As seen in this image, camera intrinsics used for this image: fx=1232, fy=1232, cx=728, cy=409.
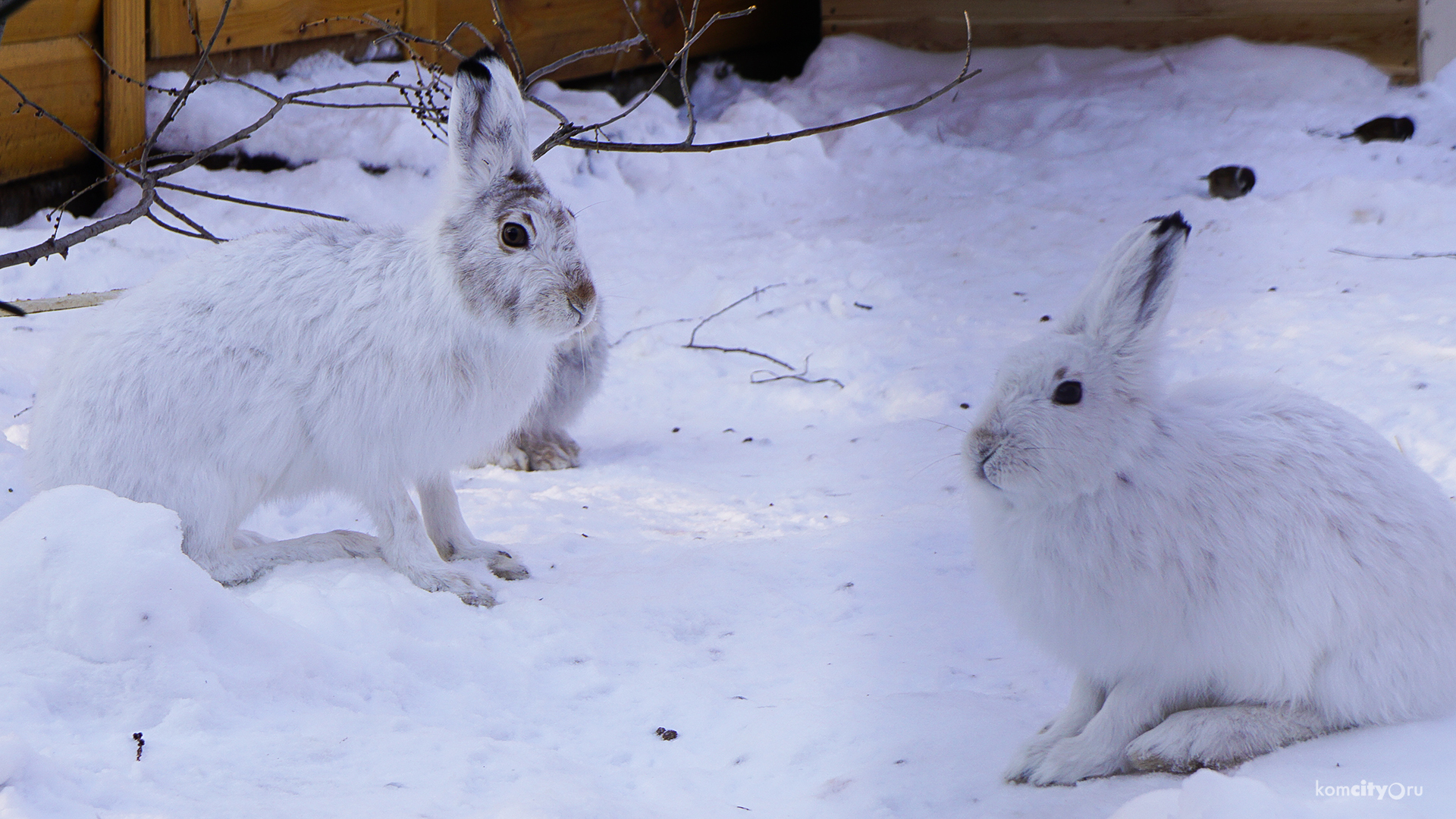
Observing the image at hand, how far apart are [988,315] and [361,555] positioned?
120 inches

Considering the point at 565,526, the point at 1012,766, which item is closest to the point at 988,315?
the point at 565,526

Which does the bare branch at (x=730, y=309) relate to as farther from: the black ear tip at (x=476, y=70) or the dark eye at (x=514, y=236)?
the black ear tip at (x=476, y=70)

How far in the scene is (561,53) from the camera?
8.32 meters

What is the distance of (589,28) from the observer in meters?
8.45

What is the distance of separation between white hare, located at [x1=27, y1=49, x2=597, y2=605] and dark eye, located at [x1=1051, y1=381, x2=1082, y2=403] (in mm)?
1230

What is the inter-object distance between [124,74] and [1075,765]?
527 cm

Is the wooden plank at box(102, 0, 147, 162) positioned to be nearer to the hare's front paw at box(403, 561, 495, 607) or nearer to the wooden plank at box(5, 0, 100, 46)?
the wooden plank at box(5, 0, 100, 46)

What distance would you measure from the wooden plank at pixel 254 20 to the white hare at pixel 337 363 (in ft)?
10.1

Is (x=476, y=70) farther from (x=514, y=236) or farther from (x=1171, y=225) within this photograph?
(x=1171, y=225)

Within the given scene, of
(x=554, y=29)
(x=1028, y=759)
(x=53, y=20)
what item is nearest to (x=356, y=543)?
(x=1028, y=759)

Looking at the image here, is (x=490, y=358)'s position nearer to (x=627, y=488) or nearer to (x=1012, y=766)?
(x=627, y=488)

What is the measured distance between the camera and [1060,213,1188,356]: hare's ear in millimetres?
1954

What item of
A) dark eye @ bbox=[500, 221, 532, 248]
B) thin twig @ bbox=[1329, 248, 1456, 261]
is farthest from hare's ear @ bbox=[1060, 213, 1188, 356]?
thin twig @ bbox=[1329, 248, 1456, 261]

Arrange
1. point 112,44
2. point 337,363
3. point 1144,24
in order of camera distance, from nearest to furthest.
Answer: point 337,363
point 112,44
point 1144,24
